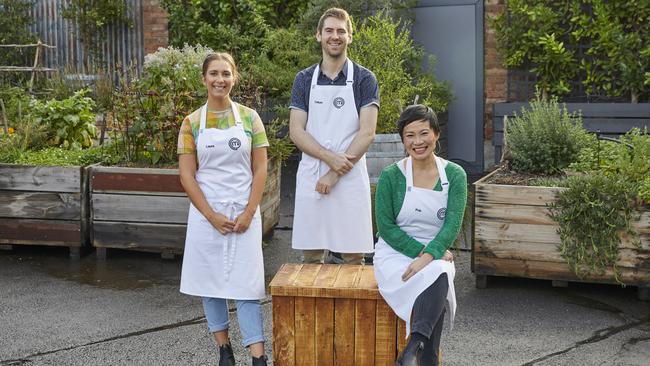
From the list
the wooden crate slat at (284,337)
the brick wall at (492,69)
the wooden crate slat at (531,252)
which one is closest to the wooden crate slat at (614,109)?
the brick wall at (492,69)

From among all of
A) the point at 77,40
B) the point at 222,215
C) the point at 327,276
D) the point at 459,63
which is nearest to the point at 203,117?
the point at 222,215

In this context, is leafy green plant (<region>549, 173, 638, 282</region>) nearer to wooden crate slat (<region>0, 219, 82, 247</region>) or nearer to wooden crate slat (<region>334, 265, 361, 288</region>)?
wooden crate slat (<region>334, 265, 361, 288</region>)

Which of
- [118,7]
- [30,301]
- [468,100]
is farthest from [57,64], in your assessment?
[30,301]

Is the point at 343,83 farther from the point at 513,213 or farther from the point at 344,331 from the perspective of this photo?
the point at 513,213

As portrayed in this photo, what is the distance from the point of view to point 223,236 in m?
4.27

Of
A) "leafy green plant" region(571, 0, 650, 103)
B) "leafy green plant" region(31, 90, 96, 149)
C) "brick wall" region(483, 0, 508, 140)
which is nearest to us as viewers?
"leafy green plant" region(31, 90, 96, 149)

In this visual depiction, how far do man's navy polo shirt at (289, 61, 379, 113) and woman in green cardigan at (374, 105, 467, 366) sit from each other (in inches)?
27.0

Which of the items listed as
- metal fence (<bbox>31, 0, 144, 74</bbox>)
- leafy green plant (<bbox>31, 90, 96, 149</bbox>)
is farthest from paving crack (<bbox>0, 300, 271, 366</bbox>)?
metal fence (<bbox>31, 0, 144, 74</bbox>)

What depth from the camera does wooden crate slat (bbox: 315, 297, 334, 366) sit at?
4160 millimetres

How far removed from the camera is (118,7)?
1314 cm

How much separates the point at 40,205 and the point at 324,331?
3.36 meters

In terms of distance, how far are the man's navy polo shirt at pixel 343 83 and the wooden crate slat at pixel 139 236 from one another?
6.65 ft

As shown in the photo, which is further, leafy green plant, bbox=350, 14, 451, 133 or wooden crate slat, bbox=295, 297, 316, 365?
leafy green plant, bbox=350, 14, 451, 133

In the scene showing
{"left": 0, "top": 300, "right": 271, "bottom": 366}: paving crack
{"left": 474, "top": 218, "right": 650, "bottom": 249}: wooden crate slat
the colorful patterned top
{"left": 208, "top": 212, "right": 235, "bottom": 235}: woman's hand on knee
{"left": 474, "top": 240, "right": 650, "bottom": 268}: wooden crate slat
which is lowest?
{"left": 0, "top": 300, "right": 271, "bottom": 366}: paving crack
